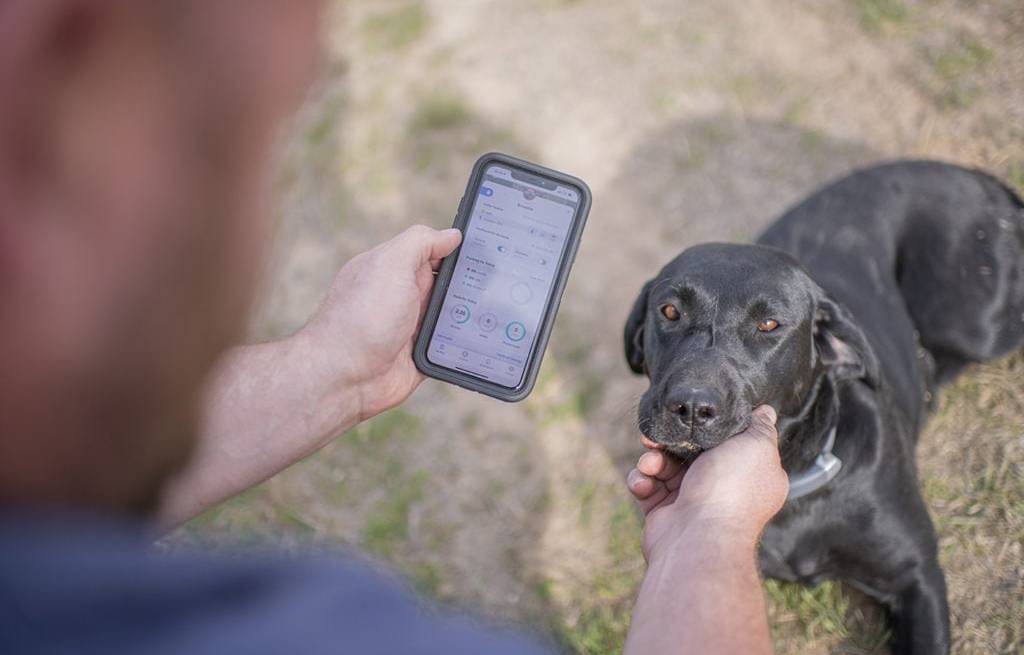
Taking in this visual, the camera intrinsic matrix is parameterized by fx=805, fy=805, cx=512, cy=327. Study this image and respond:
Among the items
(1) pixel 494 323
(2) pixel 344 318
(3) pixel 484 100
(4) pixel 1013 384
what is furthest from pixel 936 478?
(3) pixel 484 100

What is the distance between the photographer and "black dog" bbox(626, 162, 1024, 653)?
283 cm

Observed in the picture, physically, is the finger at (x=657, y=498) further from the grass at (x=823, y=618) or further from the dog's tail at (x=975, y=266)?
the dog's tail at (x=975, y=266)

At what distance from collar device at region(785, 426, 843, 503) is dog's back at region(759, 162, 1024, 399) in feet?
3.86

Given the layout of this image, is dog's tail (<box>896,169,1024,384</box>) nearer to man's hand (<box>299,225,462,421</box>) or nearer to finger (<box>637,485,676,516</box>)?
finger (<box>637,485,676,516</box>)

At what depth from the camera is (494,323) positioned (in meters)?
3.07

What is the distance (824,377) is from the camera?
3146 millimetres

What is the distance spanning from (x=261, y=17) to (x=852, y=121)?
16.4 feet

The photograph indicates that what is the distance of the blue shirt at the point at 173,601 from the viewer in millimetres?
816

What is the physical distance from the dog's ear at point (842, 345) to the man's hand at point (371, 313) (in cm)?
144

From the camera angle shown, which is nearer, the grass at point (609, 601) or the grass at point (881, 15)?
the grass at point (609, 601)

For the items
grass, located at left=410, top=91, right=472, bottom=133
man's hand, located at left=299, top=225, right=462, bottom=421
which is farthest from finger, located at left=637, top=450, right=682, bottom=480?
grass, located at left=410, top=91, right=472, bottom=133

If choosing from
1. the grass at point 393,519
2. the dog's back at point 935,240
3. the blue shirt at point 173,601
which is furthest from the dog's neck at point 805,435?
the blue shirt at point 173,601

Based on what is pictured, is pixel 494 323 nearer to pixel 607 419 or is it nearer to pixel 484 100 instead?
pixel 607 419

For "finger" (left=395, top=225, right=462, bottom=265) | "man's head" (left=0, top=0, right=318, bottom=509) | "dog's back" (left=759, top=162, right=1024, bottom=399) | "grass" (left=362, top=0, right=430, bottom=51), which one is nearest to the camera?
"man's head" (left=0, top=0, right=318, bottom=509)
